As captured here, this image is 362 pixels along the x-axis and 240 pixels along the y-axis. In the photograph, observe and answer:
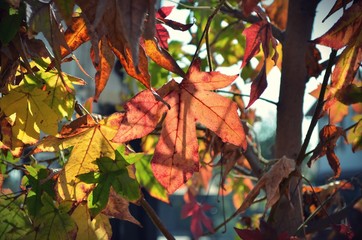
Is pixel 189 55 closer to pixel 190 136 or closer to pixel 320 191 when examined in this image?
pixel 320 191

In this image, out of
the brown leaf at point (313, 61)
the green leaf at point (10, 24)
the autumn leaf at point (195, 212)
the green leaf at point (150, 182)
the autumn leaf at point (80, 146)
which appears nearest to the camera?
the green leaf at point (10, 24)

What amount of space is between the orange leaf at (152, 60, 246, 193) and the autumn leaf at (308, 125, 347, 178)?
0.12 metres

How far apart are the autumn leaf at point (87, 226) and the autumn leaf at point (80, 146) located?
0.02 meters

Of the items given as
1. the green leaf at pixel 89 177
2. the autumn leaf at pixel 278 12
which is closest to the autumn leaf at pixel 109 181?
the green leaf at pixel 89 177

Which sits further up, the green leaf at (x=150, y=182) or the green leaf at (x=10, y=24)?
the green leaf at (x=10, y=24)

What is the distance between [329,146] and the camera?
1.89 feet

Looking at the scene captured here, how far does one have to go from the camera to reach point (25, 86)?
50 centimetres

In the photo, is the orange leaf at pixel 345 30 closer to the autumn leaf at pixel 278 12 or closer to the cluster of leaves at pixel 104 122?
the cluster of leaves at pixel 104 122

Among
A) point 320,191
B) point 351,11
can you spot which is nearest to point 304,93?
point 320,191

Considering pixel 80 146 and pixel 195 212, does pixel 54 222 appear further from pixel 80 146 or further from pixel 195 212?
pixel 195 212

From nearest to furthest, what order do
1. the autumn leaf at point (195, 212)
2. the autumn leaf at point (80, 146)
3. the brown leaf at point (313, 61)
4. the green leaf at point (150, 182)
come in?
the autumn leaf at point (80, 146)
the brown leaf at point (313, 61)
the green leaf at point (150, 182)
the autumn leaf at point (195, 212)

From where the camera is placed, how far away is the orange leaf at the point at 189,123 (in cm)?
47

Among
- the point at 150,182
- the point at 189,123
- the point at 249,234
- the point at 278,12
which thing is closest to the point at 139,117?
the point at 189,123

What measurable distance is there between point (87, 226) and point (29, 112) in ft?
0.38
